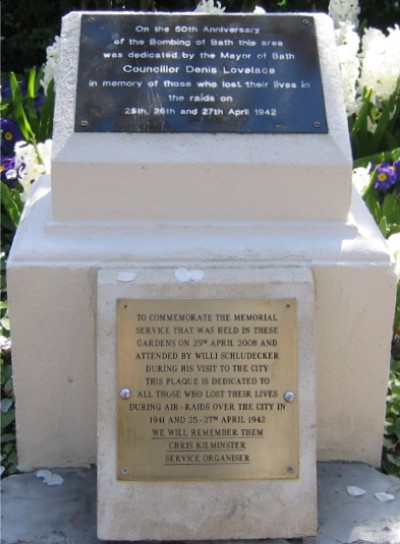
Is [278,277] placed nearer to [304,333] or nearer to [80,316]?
[304,333]

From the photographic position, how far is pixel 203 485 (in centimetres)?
248

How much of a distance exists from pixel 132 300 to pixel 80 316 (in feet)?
0.68

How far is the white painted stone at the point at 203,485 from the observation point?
8.08ft

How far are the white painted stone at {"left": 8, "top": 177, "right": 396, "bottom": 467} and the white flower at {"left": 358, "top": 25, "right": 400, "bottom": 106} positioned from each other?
1503 millimetres

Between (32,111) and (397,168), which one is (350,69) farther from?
(32,111)

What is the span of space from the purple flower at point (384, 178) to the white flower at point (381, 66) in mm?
558

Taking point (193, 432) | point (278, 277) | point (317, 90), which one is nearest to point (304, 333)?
point (278, 277)

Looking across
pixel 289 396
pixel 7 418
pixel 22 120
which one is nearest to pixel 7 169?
pixel 22 120

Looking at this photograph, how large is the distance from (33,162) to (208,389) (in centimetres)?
150

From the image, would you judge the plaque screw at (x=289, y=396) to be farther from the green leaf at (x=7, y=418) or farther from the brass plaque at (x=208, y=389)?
the green leaf at (x=7, y=418)

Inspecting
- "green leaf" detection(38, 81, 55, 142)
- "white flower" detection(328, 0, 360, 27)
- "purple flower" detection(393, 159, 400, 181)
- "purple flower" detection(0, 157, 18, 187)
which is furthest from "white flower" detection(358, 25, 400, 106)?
"purple flower" detection(0, 157, 18, 187)

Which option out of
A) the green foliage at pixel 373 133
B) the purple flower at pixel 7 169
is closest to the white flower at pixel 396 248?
the green foliage at pixel 373 133

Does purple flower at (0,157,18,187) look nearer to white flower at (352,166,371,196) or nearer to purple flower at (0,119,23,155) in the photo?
purple flower at (0,119,23,155)

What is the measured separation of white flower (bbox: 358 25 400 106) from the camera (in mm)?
4023
